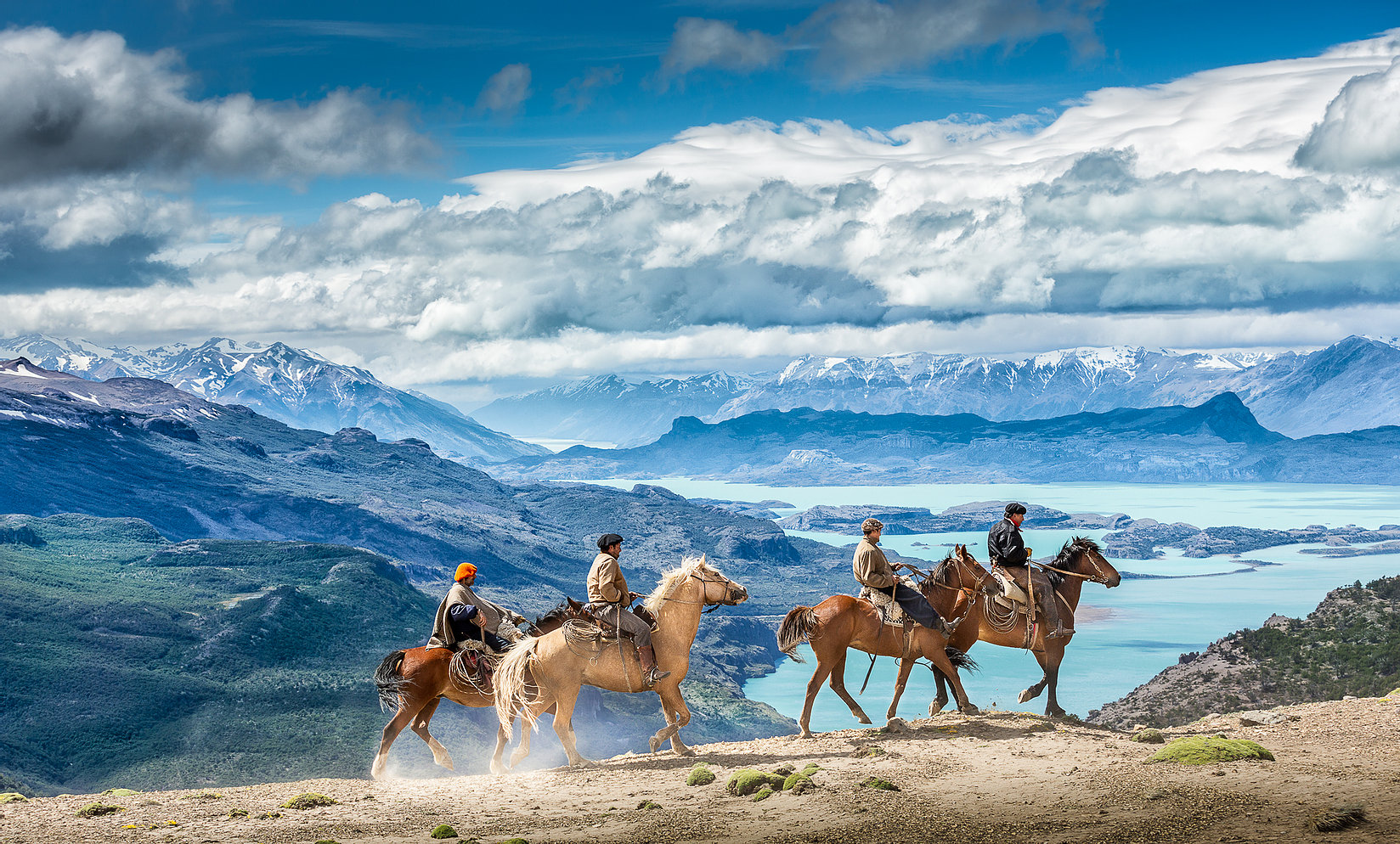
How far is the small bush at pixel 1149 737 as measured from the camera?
643 inches

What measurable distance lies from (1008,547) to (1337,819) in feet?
27.4

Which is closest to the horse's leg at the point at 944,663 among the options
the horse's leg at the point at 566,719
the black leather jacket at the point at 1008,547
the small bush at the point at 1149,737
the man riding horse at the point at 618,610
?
the black leather jacket at the point at 1008,547

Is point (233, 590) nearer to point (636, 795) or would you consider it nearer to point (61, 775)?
point (61, 775)

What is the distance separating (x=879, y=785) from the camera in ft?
46.5

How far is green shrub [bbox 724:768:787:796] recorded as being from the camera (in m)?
14.5

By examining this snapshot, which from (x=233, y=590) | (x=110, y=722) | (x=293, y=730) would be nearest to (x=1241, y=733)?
(x=293, y=730)

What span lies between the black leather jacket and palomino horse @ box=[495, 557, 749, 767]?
5.19 meters

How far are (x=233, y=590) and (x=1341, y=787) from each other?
165m

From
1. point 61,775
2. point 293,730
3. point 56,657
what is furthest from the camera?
point 56,657

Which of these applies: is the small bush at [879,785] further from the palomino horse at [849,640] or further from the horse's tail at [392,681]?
the horse's tail at [392,681]

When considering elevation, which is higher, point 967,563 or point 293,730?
point 967,563

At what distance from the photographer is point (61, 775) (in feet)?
299

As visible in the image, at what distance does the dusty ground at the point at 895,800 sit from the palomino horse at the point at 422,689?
90cm

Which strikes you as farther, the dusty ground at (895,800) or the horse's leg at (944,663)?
the horse's leg at (944,663)
